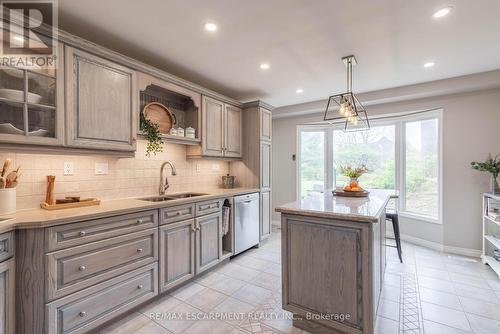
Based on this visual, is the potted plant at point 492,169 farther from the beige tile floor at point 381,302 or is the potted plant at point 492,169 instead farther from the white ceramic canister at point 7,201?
the white ceramic canister at point 7,201

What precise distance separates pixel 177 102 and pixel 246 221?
6.44 feet

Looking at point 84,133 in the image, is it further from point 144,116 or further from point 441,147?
point 441,147

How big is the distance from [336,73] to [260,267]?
9.07 ft

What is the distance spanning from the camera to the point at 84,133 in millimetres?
1920

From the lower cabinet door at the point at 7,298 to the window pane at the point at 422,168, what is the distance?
502cm

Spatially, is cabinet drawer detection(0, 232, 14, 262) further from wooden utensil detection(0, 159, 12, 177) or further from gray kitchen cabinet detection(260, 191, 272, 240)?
gray kitchen cabinet detection(260, 191, 272, 240)

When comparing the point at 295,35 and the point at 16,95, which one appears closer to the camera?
the point at 16,95

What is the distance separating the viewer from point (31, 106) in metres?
1.66

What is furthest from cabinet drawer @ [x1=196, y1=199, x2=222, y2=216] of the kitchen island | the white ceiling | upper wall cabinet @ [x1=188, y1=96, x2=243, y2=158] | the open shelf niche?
the white ceiling

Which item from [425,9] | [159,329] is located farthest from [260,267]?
[425,9]

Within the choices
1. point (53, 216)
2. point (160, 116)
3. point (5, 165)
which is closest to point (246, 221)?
point (160, 116)

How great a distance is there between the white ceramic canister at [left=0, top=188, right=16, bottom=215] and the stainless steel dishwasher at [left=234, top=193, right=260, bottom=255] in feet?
7.04

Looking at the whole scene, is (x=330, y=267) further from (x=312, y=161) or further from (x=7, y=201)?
(x=312, y=161)

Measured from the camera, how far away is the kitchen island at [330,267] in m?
1.57
